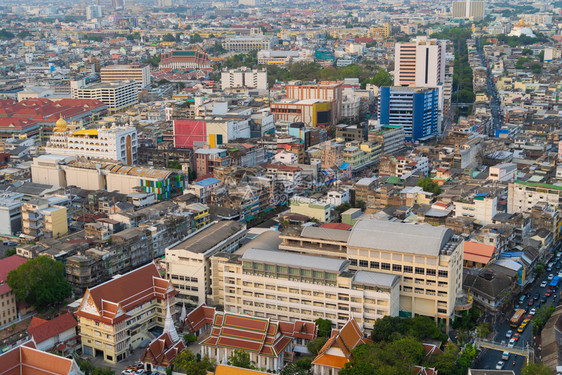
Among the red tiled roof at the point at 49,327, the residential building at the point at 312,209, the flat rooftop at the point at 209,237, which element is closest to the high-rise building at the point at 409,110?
the residential building at the point at 312,209

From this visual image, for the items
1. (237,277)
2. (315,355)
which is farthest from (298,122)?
(315,355)

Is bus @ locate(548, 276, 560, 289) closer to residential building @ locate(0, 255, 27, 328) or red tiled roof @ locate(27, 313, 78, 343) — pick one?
red tiled roof @ locate(27, 313, 78, 343)

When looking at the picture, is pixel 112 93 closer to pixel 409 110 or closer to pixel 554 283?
pixel 409 110

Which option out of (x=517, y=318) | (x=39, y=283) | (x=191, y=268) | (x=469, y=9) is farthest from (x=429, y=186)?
(x=469, y=9)

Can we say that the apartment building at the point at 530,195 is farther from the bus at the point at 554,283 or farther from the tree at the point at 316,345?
the tree at the point at 316,345

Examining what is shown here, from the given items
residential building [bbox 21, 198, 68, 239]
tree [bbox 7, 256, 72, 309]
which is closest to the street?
tree [bbox 7, 256, 72, 309]
